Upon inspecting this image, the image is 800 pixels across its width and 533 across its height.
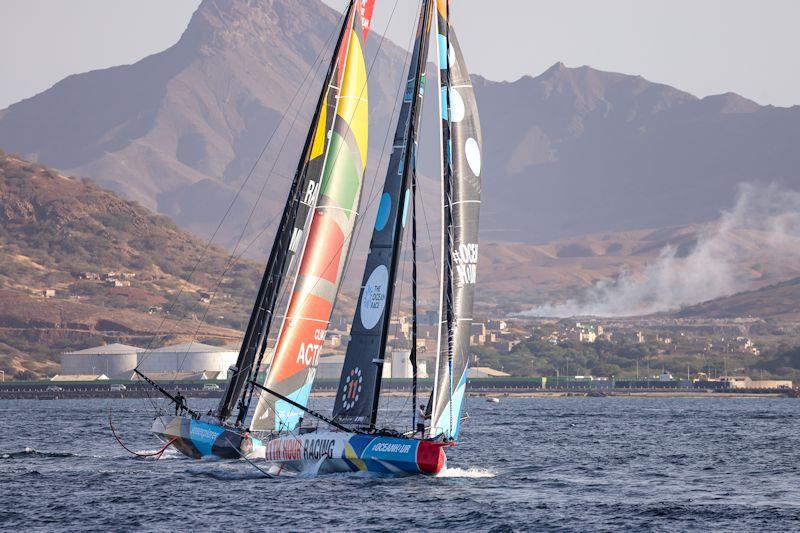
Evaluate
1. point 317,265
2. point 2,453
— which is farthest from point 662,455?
point 2,453

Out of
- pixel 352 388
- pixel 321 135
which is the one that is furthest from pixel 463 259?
pixel 321 135

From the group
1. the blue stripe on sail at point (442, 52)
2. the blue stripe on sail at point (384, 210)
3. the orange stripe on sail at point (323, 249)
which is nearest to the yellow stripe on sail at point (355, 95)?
the orange stripe on sail at point (323, 249)

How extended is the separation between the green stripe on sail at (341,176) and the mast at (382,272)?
23.0ft

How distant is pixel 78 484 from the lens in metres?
50.9

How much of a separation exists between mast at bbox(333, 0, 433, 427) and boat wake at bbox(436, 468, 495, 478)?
446 cm

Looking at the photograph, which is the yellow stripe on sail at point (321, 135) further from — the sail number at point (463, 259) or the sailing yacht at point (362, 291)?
the sail number at point (463, 259)

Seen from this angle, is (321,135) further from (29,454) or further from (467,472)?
(29,454)

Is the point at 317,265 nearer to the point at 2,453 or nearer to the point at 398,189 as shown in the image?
the point at 398,189

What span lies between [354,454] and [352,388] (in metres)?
2.68

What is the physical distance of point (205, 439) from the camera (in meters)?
55.4

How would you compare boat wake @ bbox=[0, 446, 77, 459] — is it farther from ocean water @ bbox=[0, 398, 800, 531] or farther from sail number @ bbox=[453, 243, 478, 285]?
sail number @ bbox=[453, 243, 478, 285]

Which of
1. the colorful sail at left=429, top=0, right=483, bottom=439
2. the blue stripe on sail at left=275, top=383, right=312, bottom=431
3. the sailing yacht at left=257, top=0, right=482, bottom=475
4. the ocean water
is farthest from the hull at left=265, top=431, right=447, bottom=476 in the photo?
the blue stripe on sail at left=275, top=383, right=312, bottom=431

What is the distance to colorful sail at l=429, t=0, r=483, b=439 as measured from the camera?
150ft

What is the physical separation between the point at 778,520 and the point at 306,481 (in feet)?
54.7
